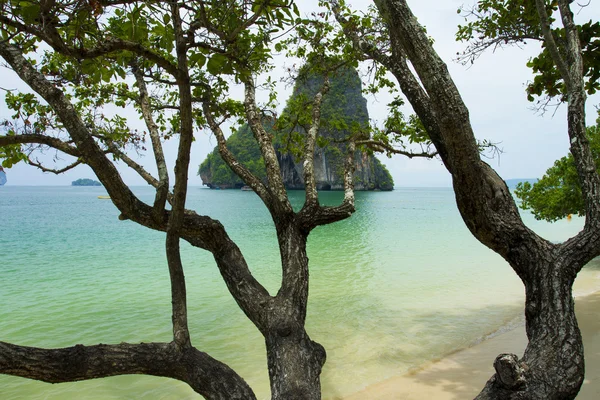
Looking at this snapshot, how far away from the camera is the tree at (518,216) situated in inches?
86.4

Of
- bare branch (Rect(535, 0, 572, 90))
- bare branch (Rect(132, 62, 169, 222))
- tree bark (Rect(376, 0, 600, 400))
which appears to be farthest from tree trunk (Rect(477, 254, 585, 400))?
bare branch (Rect(132, 62, 169, 222))

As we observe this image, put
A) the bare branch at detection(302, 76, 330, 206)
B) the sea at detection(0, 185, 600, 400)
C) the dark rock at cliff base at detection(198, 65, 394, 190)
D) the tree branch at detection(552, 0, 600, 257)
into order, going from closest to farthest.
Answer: the tree branch at detection(552, 0, 600, 257) < the bare branch at detection(302, 76, 330, 206) < the dark rock at cliff base at detection(198, 65, 394, 190) < the sea at detection(0, 185, 600, 400)

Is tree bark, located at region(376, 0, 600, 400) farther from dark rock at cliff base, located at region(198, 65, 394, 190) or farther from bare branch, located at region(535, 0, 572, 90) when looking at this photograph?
dark rock at cliff base, located at region(198, 65, 394, 190)

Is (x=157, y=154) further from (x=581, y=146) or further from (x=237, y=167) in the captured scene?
(x=581, y=146)

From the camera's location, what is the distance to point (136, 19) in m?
2.24

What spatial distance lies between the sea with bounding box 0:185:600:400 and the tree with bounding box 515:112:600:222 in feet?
6.13

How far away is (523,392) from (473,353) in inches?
167

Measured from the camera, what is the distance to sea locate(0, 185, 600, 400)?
5703 millimetres

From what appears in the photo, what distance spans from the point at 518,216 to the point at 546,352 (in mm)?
771

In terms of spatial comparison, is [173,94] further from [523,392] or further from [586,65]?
[523,392]

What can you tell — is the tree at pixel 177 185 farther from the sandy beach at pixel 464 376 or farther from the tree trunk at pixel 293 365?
the sandy beach at pixel 464 376

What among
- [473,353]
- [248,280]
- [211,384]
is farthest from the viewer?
[473,353]

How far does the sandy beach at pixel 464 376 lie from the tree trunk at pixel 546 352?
7.39 feet

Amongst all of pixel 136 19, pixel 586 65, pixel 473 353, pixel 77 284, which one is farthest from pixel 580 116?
pixel 77 284
